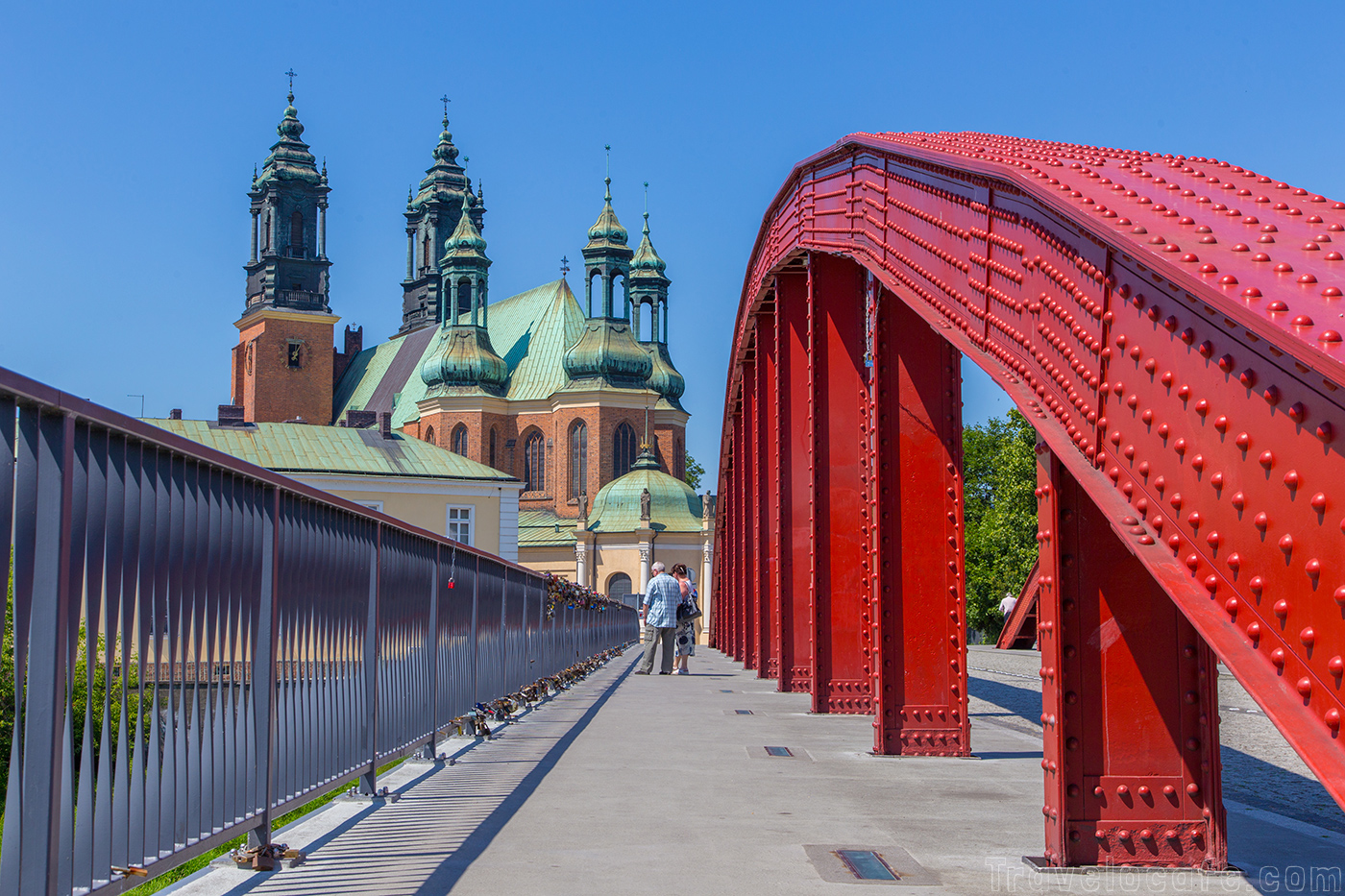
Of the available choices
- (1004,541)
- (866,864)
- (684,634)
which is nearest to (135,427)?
(866,864)

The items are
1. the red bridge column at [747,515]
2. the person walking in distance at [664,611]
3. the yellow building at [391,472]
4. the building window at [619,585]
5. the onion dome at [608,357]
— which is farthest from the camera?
the onion dome at [608,357]

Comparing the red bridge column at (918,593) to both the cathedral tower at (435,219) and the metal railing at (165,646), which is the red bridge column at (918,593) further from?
the cathedral tower at (435,219)

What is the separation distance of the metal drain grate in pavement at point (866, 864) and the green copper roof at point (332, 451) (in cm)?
4098

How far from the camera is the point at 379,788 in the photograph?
7.07m

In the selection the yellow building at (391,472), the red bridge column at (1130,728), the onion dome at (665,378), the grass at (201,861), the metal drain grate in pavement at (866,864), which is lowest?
the grass at (201,861)

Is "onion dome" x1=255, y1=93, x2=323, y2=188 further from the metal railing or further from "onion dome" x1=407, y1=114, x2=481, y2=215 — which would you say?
the metal railing

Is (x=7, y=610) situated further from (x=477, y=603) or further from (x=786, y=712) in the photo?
(x=786, y=712)

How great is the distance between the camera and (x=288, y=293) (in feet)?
298

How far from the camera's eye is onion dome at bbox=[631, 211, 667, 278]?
85.1 meters

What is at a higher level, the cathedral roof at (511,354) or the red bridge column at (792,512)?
the cathedral roof at (511,354)

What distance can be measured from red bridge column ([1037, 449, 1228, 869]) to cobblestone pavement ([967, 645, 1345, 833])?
0.53 metres

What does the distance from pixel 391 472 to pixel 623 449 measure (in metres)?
32.4

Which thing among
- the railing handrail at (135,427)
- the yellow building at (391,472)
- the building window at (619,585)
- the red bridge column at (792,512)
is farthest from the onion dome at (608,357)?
the railing handrail at (135,427)

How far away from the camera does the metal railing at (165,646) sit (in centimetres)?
333
